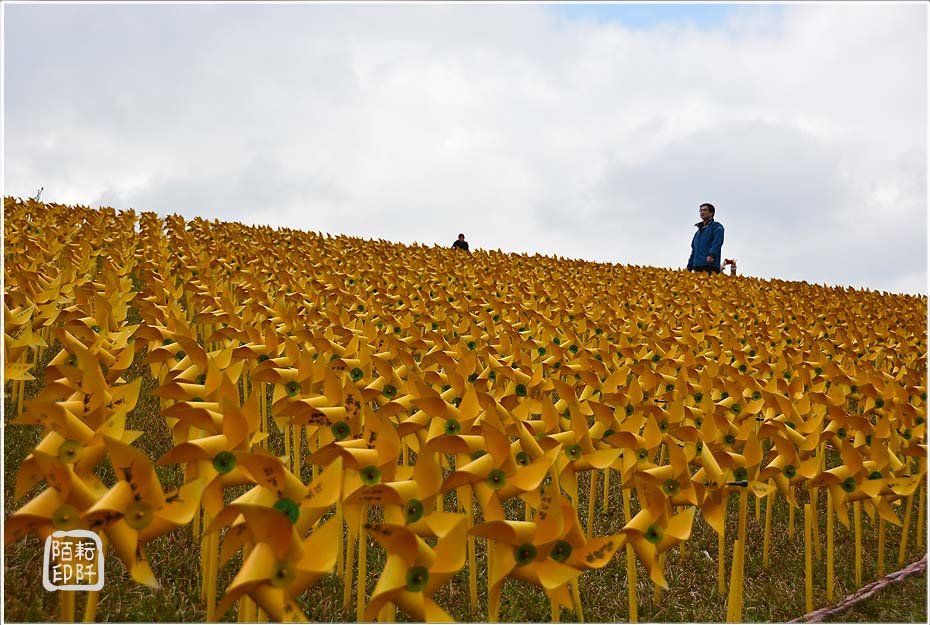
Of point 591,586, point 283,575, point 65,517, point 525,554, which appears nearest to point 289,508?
point 283,575

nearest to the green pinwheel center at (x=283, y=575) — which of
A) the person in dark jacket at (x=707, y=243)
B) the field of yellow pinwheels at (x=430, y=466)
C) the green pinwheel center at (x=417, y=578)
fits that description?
the field of yellow pinwheels at (x=430, y=466)

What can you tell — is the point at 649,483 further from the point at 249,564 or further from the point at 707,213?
the point at 707,213

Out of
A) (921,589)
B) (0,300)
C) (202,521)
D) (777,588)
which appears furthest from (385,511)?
(921,589)

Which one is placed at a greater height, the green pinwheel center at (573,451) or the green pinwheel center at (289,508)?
the green pinwheel center at (573,451)

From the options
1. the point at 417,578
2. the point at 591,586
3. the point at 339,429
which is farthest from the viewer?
the point at 591,586

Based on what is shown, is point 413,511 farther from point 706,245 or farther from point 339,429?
point 706,245

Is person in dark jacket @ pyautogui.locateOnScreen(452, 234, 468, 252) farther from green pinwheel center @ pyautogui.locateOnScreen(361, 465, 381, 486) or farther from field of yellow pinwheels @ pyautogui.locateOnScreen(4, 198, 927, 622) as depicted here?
green pinwheel center @ pyautogui.locateOnScreen(361, 465, 381, 486)

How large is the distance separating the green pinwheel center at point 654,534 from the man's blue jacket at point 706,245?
10.0 m

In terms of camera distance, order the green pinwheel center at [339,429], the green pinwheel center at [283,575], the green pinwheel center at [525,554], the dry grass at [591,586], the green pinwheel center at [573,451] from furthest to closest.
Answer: the green pinwheel center at [573,451], the green pinwheel center at [339,429], the dry grass at [591,586], the green pinwheel center at [525,554], the green pinwheel center at [283,575]

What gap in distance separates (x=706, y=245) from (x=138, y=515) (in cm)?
1116

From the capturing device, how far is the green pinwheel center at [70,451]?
5.82 ft

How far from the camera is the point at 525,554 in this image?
172 centimetres

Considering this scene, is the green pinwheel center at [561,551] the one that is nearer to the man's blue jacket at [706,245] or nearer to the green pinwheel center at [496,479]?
the green pinwheel center at [496,479]

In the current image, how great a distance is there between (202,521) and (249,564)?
1.38 m
